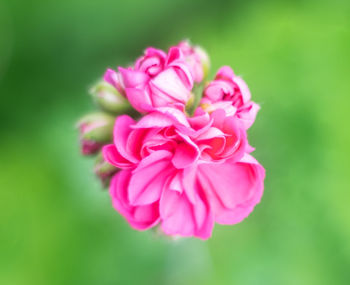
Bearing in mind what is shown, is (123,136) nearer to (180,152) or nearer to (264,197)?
(180,152)

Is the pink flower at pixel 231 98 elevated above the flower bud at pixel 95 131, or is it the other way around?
the flower bud at pixel 95 131

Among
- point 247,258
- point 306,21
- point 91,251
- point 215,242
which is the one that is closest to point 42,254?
point 91,251

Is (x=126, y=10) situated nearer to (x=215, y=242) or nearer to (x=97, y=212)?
(x=97, y=212)

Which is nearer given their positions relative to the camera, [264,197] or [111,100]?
[111,100]

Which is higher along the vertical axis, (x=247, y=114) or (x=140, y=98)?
(x=140, y=98)

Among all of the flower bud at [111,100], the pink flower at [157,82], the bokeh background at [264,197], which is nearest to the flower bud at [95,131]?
the flower bud at [111,100]

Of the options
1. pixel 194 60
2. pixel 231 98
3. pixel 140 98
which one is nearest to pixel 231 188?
pixel 231 98

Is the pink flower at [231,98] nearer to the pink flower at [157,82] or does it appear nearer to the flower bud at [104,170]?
the pink flower at [157,82]
